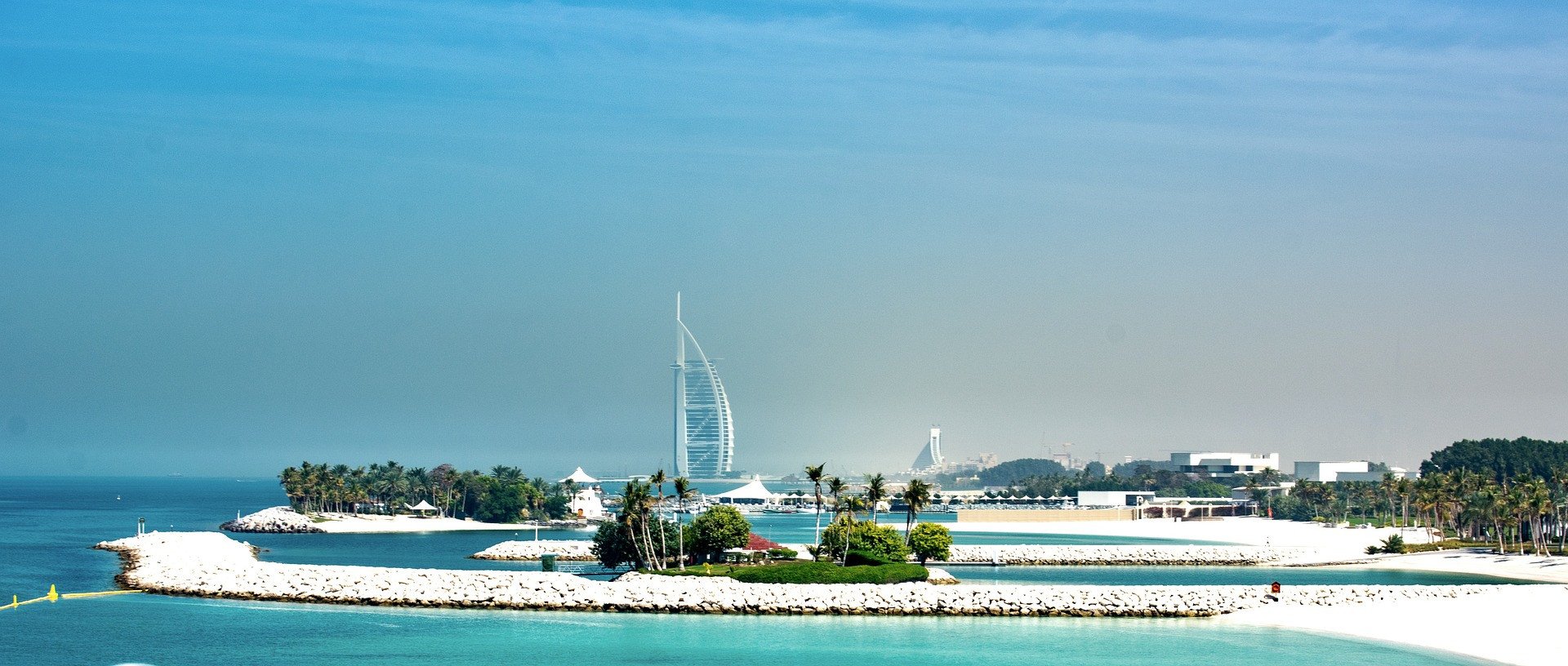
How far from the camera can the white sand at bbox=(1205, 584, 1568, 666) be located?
5422 centimetres

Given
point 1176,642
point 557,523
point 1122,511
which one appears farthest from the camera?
point 1122,511

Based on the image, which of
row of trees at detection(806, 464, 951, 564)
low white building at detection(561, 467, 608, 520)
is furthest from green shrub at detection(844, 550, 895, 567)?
low white building at detection(561, 467, 608, 520)

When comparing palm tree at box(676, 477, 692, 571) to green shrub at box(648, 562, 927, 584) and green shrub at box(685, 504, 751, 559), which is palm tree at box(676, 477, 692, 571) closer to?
green shrub at box(685, 504, 751, 559)

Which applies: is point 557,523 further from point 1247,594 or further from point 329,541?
point 1247,594

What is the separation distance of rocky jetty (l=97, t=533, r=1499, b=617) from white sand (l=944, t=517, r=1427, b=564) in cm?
3739

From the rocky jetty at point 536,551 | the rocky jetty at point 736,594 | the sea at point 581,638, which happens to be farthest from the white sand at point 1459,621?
the rocky jetty at point 536,551

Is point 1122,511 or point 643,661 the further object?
point 1122,511

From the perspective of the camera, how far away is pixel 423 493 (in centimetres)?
15738

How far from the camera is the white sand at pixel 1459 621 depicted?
178 ft

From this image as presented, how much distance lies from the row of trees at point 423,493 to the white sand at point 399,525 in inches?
93.5

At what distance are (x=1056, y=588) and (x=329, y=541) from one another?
225ft

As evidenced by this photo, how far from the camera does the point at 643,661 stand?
51094 millimetres

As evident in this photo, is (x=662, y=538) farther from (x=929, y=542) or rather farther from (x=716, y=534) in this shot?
(x=929, y=542)

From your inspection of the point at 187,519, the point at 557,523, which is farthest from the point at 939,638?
the point at 187,519
